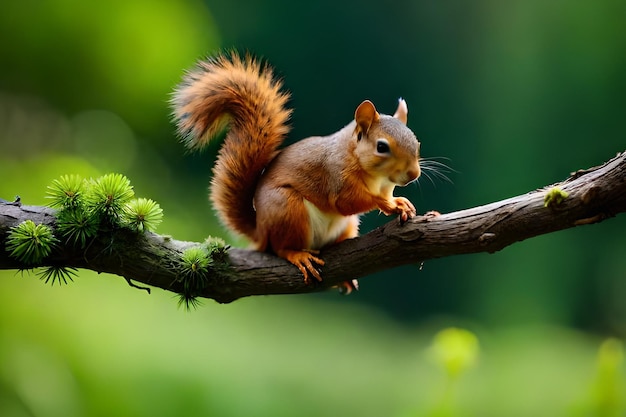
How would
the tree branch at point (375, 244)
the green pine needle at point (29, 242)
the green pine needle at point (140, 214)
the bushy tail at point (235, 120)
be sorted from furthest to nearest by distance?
the bushy tail at point (235, 120) < the green pine needle at point (140, 214) < the green pine needle at point (29, 242) < the tree branch at point (375, 244)

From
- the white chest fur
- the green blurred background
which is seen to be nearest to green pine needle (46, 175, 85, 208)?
the white chest fur

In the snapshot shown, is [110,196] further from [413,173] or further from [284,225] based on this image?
[413,173]

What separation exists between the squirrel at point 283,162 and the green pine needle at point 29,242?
467 mm

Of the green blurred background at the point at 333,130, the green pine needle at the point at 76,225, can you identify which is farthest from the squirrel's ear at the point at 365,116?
the green blurred background at the point at 333,130

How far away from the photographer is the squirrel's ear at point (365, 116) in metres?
1.74

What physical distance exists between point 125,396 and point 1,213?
1.26 meters

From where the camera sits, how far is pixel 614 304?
11.1 feet

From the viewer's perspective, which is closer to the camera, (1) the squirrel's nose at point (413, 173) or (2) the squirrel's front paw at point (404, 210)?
(2) the squirrel's front paw at point (404, 210)

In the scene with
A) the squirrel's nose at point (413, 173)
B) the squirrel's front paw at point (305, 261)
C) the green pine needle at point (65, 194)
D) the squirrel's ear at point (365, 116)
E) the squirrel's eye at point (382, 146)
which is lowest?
the green pine needle at point (65, 194)

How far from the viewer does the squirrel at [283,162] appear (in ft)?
5.72

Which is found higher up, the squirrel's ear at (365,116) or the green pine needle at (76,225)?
the squirrel's ear at (365,116)

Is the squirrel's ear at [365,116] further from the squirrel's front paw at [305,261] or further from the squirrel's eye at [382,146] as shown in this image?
the squirrel's front paw at [305,261]

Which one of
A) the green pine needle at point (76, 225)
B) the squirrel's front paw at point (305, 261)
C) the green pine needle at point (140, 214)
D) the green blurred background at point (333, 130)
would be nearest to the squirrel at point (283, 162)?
the squirrel's front paw at point (305, 261)

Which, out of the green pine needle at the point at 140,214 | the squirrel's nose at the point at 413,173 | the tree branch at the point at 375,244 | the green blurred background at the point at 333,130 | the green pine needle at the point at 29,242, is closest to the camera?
the tree branch at the point at 375,244
